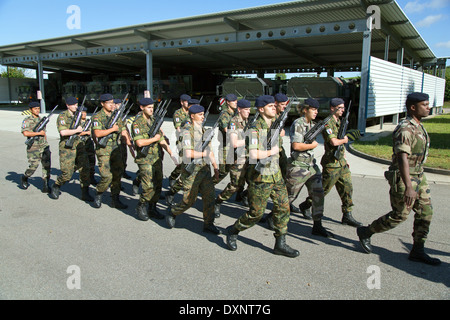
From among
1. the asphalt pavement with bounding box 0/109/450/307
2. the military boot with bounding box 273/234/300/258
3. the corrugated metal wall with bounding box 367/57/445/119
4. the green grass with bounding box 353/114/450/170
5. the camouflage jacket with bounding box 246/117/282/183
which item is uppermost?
the corrugated metal wall with bounding box 367/57/445/119

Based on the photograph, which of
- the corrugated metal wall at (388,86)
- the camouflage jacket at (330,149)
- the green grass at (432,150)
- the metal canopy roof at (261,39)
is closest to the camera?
the camouflage jacket at (330,149)

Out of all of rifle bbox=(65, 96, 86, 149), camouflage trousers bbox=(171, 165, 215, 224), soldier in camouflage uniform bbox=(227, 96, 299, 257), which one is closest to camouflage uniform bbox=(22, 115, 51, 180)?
rifle bbox=(65, 96, 86, 149)

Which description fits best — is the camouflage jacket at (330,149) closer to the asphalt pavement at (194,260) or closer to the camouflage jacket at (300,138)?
the camouflage jacket at (300,138)

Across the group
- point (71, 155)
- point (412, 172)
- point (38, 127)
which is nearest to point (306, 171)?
point (412, 172)

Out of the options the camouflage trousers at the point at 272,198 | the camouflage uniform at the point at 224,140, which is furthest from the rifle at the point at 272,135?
the camouflage uniform at the point at 224,140

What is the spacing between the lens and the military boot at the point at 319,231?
4.24m

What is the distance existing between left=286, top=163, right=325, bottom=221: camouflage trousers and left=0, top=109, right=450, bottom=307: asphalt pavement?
0.38 metres

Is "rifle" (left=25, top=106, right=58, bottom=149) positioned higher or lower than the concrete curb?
higher

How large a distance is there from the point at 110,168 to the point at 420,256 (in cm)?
434

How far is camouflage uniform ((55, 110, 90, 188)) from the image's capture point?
5.74m

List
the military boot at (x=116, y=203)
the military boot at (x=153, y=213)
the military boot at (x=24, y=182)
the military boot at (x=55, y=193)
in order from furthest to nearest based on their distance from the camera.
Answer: the military boot at (x=24, y=182) < the military boot at (x=55, y=193) < the military boot at (x=116, y=203) < the military boot at (x=153, y=213)

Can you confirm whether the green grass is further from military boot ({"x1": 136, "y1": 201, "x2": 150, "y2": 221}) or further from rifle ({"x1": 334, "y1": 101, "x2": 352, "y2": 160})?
military boot ({"x1": 136, "y1": 201, "x2": 150, "y2": 221})

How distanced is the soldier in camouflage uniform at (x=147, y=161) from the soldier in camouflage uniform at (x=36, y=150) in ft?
8.09
